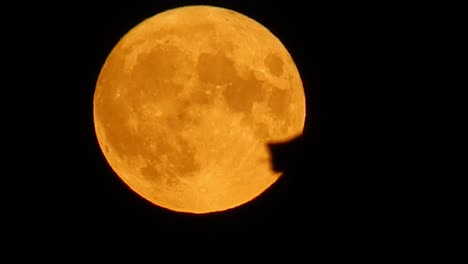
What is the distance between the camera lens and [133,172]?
7645mm

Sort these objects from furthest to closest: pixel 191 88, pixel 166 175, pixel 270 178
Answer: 1. pixel 270 178
2. pixel 166 175
3. pixel 191 88

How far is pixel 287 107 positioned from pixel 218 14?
48.8 inches

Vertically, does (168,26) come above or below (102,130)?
above

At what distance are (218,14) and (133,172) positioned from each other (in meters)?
1.93

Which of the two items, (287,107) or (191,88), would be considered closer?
(191,88)

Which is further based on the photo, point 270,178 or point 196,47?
point 270,178

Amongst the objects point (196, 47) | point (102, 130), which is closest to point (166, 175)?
point (102, 130)

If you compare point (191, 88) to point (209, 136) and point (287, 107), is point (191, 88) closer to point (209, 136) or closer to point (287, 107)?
point (209, 136)

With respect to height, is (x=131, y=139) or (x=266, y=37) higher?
(x=266, y=37)

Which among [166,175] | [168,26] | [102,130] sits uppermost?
[168,26]

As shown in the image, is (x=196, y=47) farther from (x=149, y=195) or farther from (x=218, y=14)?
(x=149, y=195)

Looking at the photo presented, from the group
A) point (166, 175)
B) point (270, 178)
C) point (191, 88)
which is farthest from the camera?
point (270, 178)

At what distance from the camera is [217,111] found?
7.01 metres

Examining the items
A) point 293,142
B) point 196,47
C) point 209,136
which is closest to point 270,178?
point 293,142
